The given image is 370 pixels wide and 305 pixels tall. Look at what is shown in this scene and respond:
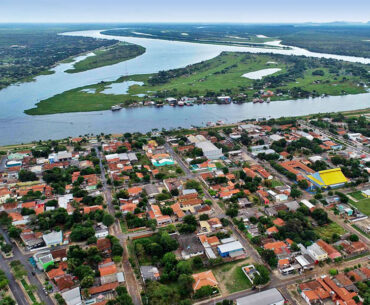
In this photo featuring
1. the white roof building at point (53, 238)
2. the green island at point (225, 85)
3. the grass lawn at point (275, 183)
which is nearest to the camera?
the white roof building at point (53, 238)

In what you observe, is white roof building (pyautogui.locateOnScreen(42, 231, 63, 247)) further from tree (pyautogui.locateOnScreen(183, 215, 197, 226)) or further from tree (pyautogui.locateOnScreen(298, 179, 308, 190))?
tree (pyautogui.locateOnScreen(298, 179, 308, 190))

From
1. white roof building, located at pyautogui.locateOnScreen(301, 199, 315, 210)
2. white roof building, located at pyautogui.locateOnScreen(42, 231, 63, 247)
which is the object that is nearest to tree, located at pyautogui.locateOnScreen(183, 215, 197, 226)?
white roof building, located at pyautogui.locateOnScreen(42, 231, 63, 247)

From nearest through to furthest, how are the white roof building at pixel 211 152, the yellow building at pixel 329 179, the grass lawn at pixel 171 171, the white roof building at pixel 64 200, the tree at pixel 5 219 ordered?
the tree at pixel 5 219
the white roof building at pixel 64 200
the yellow building at pixel 329 179
the grass lawn at pixel 171 171
the white roof building at pixel 211 152

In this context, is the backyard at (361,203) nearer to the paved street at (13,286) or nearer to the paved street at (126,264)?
the paved street at (126,264)

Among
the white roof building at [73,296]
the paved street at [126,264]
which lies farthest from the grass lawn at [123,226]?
the white roof building at [73,296]

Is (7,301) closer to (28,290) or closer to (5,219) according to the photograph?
(28,290)

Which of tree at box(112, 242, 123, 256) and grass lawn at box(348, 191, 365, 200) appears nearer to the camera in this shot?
tree at box(112, 242, 123, 256)

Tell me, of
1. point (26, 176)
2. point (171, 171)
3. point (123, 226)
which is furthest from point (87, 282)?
point (26, 176)
